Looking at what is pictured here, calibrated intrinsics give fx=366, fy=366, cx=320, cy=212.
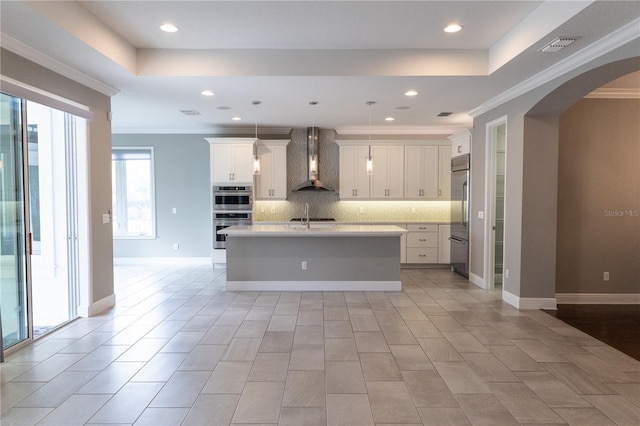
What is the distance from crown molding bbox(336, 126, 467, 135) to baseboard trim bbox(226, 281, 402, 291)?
138 inches

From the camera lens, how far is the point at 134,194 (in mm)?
7828

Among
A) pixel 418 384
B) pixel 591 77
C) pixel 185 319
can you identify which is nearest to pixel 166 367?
pixel 185 319

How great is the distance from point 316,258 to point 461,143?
3391 millimetres

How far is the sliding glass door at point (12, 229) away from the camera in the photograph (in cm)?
334

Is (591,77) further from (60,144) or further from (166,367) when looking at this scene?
(60,144)

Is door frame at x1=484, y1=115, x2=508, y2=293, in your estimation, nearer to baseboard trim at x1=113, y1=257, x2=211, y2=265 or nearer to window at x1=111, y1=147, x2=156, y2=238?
baseboard trim at x1=113, y1=257, x2=211, y2=265

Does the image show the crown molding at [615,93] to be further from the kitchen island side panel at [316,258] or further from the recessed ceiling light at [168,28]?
the recessed ceiling light at [168,28]

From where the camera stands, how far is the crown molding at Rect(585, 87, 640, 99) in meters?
4.79

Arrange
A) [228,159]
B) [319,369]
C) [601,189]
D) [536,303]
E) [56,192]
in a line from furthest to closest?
[228,159] → [601,189] → [536,303] → [56,192] → [319,369]

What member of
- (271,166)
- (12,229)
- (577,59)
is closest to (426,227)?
(271,166)

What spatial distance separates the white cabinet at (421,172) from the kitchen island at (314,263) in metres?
2.24

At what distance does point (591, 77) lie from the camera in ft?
12.0

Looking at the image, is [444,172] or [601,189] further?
[444,172]

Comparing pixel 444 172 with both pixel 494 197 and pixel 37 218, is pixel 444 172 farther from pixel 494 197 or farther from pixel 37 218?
pixel 37 218
